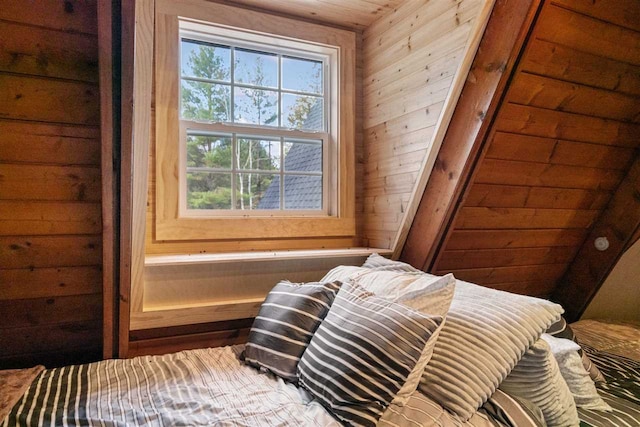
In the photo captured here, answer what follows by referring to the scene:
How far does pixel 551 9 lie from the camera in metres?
1.45

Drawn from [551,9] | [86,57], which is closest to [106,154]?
[86,57]

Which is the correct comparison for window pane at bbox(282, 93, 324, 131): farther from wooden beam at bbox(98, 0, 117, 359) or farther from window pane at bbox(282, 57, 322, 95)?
wooden beam at bbox(98, 0, 117, 359)

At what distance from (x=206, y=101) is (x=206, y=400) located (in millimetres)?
1444

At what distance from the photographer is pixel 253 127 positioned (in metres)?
2.15

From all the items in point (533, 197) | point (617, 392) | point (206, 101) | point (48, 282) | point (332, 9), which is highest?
point (332, 9)

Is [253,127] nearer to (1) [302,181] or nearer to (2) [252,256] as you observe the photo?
(1) [302,181]

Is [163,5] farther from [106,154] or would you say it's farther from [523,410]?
[523,410]

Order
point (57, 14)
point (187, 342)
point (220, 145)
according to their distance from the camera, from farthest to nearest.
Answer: point (220, 145) < point (187, 342) < point (57, 14)

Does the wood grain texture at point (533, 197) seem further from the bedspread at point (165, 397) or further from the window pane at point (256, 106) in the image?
the bedspread at point (165, 397)

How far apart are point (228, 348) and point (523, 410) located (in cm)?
116

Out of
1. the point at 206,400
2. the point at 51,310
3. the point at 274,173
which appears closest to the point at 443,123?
the point at 274,173

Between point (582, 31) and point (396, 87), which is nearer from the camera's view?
point (582, 31)

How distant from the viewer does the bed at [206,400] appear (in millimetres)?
1179

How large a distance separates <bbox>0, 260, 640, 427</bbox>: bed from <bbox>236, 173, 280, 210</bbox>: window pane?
0.81 m
